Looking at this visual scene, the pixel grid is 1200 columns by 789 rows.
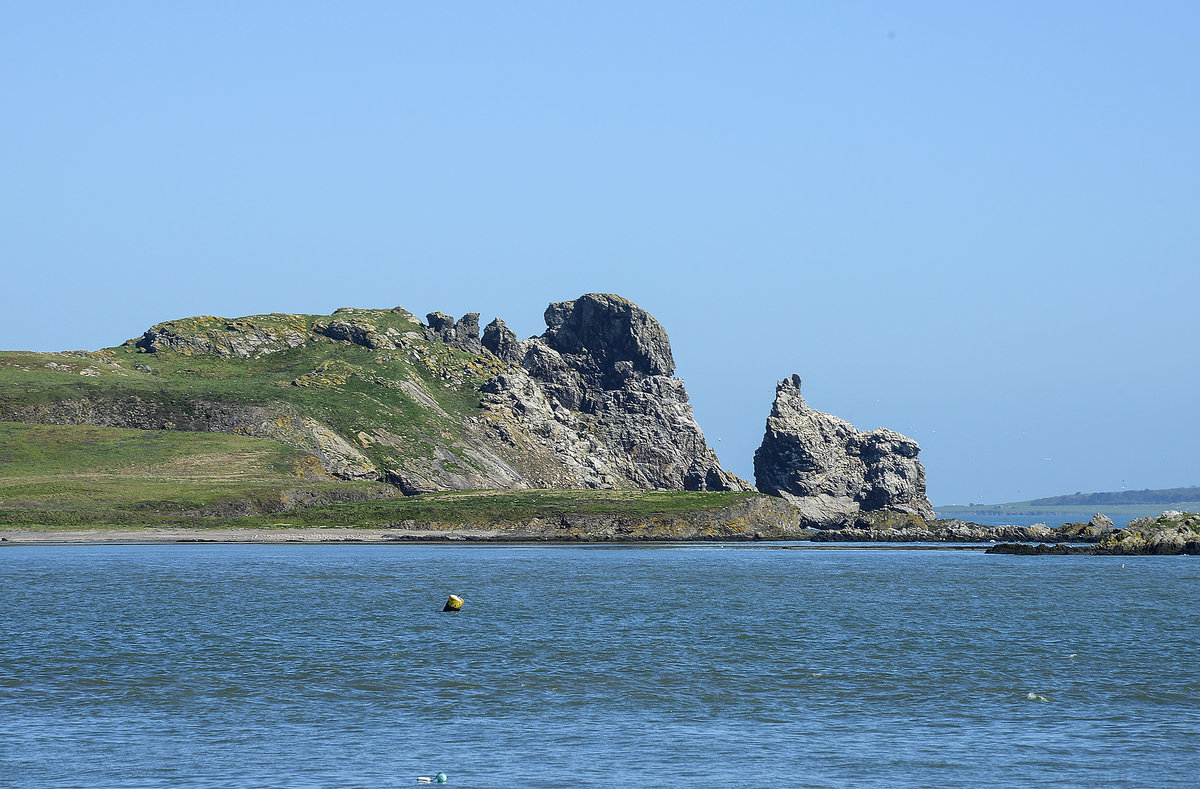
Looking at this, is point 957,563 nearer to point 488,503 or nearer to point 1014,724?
point 488,503

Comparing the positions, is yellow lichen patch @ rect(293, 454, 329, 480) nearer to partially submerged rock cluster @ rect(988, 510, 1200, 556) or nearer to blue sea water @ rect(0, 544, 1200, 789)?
blue sea water @ rect(0, 544, 1200, 789)

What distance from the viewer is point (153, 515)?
6029 inches

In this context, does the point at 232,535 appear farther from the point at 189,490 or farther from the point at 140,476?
the point at 140,476

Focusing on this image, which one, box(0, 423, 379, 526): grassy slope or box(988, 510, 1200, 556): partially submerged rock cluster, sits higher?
box(0, 423, 379, 526): grassy slope

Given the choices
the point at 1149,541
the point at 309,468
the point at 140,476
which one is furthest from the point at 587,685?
the point at 309,468

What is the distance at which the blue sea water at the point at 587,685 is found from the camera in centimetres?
2831

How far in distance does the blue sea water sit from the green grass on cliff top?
215 feet

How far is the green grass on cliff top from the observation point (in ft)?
498

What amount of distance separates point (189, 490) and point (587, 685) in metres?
138

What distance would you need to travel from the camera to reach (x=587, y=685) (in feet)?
137

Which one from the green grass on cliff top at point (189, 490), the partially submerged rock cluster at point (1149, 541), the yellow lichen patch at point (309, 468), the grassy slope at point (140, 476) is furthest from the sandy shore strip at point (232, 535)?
the partially submerged rock cluster at point (1149, 541)

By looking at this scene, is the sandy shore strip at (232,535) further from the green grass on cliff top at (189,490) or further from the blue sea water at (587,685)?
the blue sea water at (587,685)

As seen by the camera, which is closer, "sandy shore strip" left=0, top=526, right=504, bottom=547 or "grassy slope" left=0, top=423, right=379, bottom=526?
"sandy shore strip" left=0, top=526, right=504, bottom=547

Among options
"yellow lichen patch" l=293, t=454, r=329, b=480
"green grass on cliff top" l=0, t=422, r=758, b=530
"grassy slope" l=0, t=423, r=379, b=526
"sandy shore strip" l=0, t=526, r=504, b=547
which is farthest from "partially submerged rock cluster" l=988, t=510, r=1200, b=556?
"yellow lichen patch" l=293, t=454, r=329, b=480
